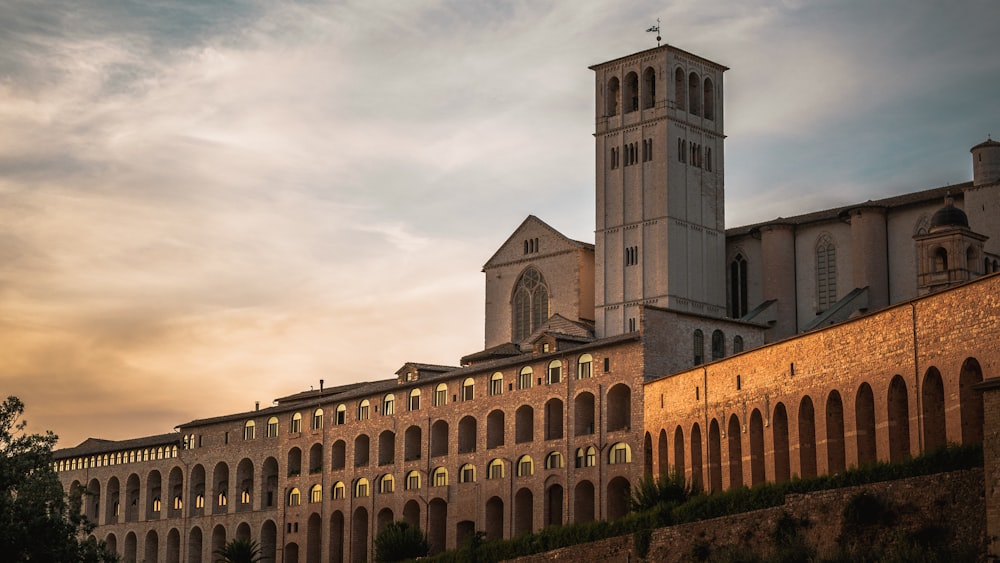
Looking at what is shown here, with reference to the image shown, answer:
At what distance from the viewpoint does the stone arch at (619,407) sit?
234 feet

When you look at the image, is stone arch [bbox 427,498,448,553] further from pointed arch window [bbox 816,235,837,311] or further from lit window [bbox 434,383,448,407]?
pointed arch window [bbox 816,235,837,311]

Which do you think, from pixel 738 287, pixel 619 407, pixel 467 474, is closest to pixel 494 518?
pixel 467 474

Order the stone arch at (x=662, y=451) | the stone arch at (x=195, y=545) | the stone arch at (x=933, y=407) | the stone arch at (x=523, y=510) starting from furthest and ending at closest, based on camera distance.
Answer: the stone arch at (x=195, y=545) → the stone arch at (x=523, y=510) → the stone arch at (x=662, y=451) → the stone arch at (x=933, y=407)

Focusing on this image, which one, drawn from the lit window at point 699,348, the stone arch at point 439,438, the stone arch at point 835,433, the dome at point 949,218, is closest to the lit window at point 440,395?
the stone arch at point 439,438

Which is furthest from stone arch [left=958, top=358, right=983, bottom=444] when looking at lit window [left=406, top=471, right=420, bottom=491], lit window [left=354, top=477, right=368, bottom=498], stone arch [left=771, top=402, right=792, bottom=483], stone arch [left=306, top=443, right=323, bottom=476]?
stone arch [left=306, top=443, right=323, bottom=476]

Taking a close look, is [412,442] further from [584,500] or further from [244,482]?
[244,482]

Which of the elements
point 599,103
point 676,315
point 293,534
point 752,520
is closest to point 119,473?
point 293,534

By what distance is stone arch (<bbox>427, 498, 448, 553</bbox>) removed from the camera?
266ft

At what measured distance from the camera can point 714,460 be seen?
→ 64312 millimetres

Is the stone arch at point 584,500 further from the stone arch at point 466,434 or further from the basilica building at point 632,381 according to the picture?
the stone arch at point 466,434

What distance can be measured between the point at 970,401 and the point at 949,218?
89.8 ft

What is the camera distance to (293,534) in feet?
300

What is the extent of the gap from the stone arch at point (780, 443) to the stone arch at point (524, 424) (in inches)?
719

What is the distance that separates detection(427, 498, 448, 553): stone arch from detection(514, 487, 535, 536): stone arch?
20.4 ft
